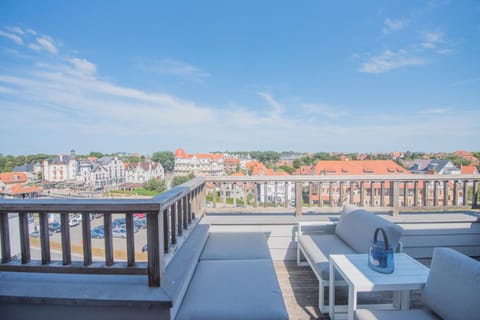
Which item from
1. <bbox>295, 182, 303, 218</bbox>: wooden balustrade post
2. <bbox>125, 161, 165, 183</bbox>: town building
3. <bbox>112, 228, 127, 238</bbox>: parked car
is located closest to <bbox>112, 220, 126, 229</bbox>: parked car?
<bbox>112, 228, 127, 238</bbox>: parked car

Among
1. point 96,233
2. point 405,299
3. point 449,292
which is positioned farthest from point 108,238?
point 405,299

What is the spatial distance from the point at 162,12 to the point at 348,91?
8.28 meters

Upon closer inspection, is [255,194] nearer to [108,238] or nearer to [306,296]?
[306,296]

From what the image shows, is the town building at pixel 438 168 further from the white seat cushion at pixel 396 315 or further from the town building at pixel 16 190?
the town building at pixel 16 190

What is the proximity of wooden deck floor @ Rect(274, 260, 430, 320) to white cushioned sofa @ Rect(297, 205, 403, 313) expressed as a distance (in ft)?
0.48

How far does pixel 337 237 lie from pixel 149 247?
7.61ft

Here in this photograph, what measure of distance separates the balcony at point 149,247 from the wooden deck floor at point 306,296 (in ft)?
0.04

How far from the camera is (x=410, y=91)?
25.2ft

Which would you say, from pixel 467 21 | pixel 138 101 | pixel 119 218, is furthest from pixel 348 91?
pixel 119 218

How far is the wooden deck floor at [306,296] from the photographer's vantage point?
2.00 meters

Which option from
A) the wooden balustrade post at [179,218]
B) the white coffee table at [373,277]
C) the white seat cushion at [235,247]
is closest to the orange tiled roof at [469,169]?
the white coffee table at [373,277]

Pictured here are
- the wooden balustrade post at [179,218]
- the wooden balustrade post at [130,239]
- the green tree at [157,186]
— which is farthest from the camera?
the green tree at [157,186]

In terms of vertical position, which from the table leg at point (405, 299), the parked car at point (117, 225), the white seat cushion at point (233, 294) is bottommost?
the table leg at point (405, 299)

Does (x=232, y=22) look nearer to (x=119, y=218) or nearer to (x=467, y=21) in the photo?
(x=467, y=21)
